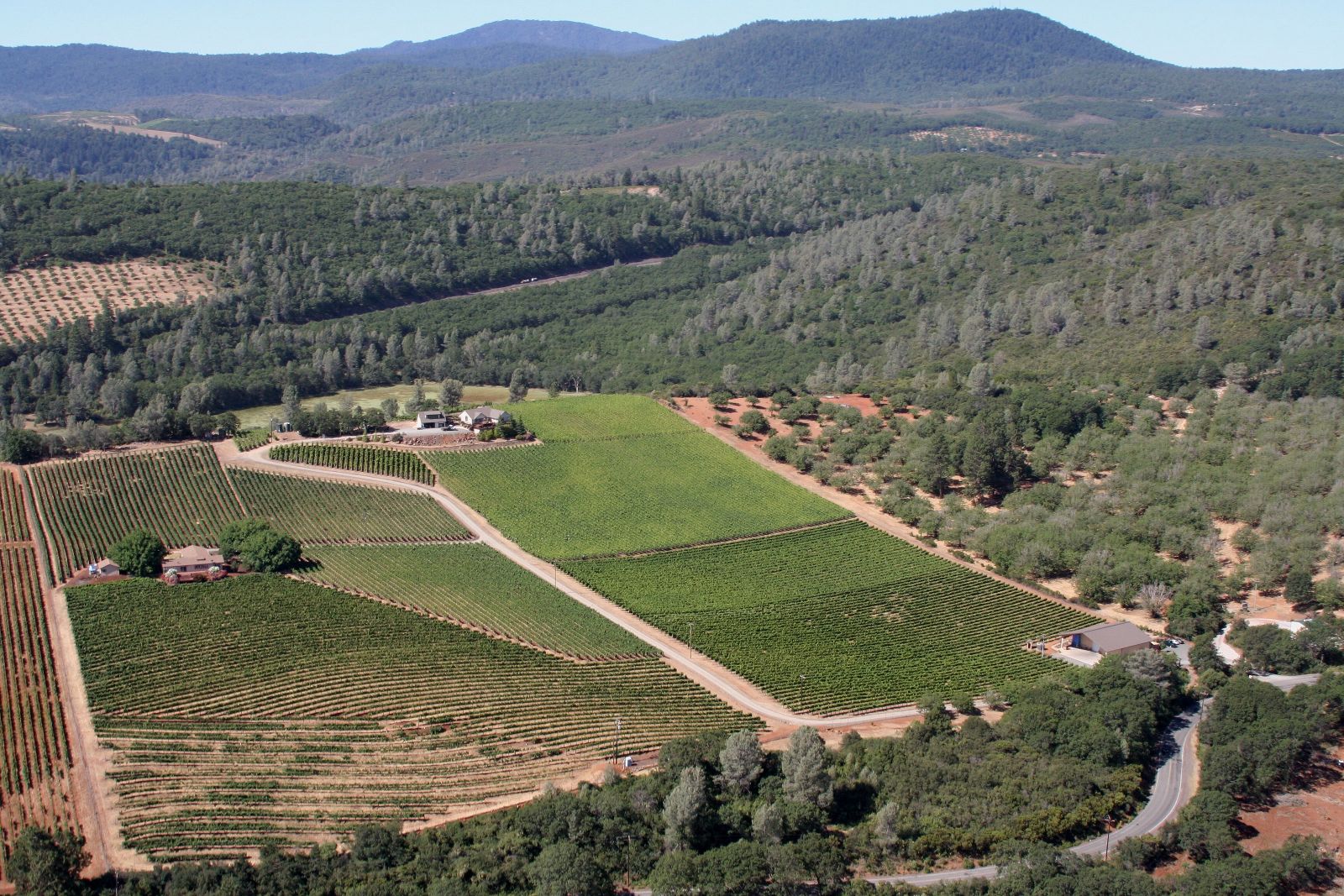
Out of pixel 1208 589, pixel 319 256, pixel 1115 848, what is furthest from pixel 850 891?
pixel 319 256

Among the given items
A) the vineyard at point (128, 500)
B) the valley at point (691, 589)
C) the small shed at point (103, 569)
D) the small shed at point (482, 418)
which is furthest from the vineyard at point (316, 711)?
the small shed at point (482, 418)

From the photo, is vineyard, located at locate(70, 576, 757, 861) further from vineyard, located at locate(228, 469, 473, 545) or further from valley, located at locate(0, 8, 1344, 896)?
vineyard, located at locate(228, 469, 473, 545)

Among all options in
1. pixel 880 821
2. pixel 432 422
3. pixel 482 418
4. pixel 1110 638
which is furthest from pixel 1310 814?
pixel 432 422

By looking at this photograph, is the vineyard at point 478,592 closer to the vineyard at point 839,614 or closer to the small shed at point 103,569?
the vineyard at point 839,614

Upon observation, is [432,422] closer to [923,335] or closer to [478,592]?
[478,592]

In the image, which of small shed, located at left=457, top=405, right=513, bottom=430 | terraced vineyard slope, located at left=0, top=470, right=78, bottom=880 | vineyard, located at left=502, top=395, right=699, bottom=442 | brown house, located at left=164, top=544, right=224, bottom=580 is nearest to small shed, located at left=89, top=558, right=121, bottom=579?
brown house, located at left=164, top=544, right=224, bottom=580

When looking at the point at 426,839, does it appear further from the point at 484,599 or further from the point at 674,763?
the point at 484,599
